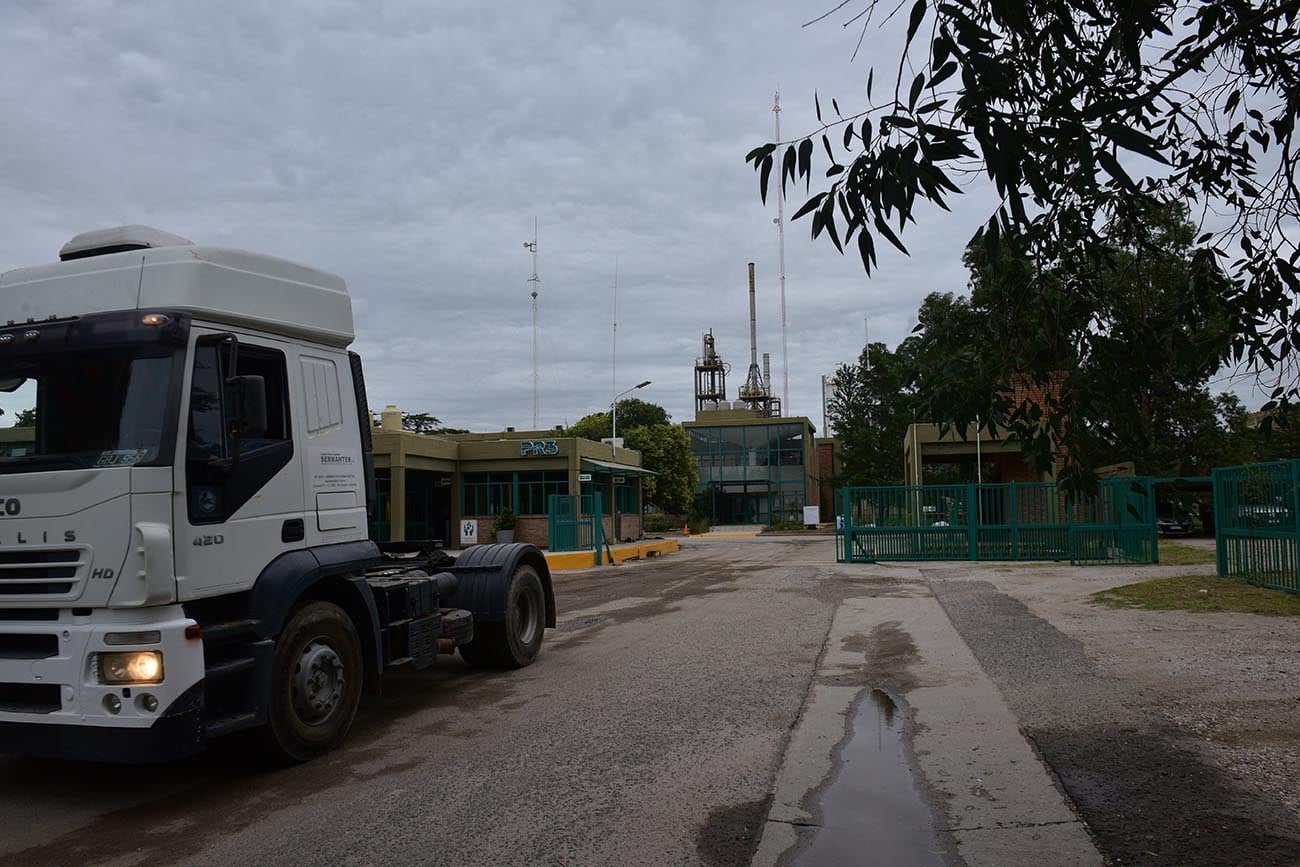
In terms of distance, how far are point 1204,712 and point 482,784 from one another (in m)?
5.30

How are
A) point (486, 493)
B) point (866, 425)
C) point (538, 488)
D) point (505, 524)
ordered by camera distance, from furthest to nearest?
point (866, 425)
point (486, 493)
point (538, 488)
point (505, 524)

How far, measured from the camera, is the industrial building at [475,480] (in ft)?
119

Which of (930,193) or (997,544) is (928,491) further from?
(930,193)

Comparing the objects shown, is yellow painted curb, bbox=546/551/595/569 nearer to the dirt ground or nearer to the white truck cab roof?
the dirt ground

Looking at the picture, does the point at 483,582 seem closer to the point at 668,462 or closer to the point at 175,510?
the point at 175,510

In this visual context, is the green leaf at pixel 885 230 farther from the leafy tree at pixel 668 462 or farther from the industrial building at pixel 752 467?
the industrial building at pixel 752 467

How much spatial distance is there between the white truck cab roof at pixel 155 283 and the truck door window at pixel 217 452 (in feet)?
0.99

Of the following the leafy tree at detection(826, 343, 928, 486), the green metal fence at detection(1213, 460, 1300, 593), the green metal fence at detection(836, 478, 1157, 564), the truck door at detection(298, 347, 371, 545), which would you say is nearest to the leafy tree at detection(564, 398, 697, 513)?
the leafy tree at detection(826, 343, 928, 486)

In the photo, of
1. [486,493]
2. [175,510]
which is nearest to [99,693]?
[175,510]

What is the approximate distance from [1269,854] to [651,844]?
285 cm

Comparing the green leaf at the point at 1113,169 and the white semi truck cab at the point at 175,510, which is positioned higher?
the green leaf at the point at 1113,169

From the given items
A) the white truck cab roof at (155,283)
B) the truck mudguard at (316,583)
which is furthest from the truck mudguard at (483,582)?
the white truck cab roof at (155,283)

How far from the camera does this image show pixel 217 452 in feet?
18.7

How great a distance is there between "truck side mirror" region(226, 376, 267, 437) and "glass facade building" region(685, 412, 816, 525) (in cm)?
6221
